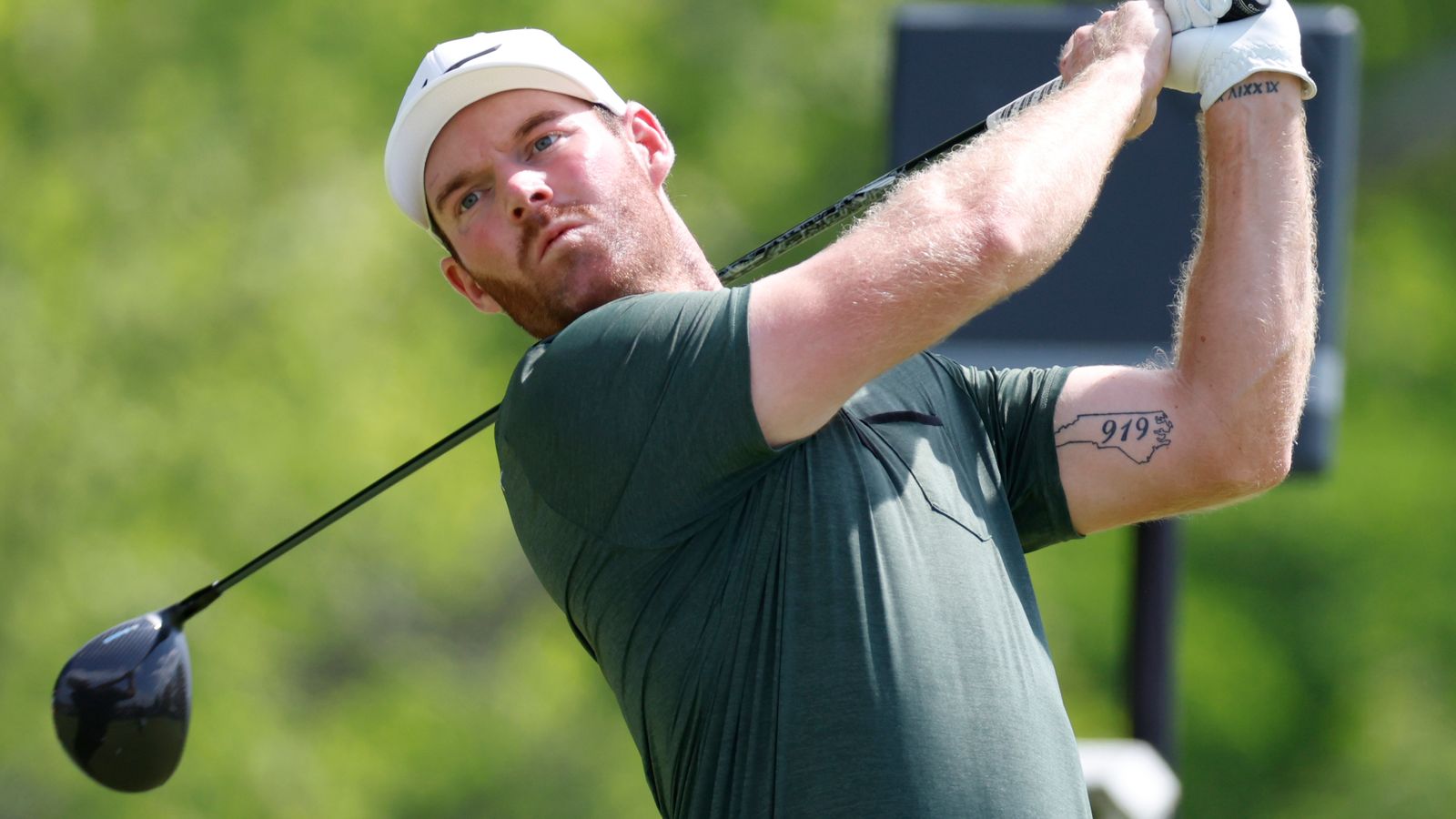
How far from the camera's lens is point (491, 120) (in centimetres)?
260

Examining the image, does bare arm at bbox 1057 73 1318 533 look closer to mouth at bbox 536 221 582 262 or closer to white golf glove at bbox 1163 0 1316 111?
white golf glove at bbox 1163 0 1316 111

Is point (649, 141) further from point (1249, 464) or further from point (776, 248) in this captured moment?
point (1249, 464)

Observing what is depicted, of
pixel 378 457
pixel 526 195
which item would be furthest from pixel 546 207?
pixel 378 457

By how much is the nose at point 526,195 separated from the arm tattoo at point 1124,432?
28.3 inches

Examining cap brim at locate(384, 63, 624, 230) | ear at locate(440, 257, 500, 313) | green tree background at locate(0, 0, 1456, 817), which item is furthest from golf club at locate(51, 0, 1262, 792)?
green tree background at locate(0, 0, 1456, 817)

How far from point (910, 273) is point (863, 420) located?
246mm

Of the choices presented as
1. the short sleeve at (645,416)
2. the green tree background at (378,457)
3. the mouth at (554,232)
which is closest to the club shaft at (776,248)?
the mouth at (554,232)

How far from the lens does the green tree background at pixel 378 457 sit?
753 centimetres

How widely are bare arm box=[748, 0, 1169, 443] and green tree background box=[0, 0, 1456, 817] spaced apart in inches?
216

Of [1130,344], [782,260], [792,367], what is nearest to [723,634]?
[792,367]

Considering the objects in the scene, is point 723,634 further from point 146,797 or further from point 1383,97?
point 1383,97

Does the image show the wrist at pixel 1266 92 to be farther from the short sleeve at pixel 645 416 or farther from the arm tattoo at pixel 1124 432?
the short sleeve at pixel 645 416

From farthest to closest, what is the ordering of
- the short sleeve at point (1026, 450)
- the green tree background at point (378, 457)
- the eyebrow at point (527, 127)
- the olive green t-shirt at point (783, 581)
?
the green tree background at point (378, 457), the eyebrow at point (527, 127), the short sleeve at point (1026, 450), the olive green t-shirt at point (783, 581)

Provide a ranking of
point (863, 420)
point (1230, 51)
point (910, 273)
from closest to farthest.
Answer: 1. point (910, 273)
2. point (863, 420)
3. point (1230, 51)
